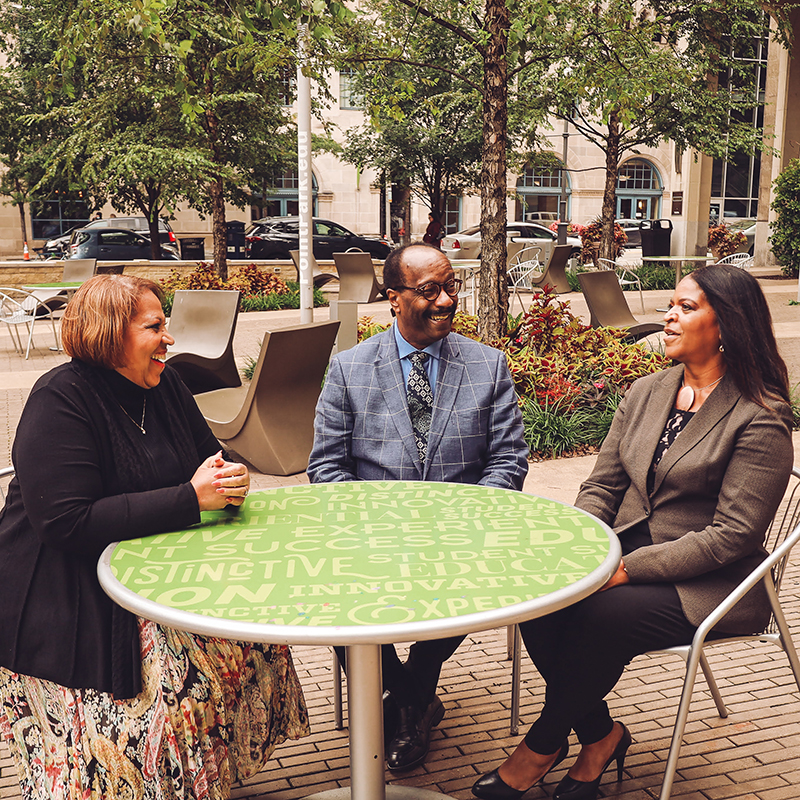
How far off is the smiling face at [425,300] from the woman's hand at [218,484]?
2.91 ft

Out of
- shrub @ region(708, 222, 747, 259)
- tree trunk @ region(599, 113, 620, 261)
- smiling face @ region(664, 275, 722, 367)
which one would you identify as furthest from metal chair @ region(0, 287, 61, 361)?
shrub @ region(708, 222, 747, 259)

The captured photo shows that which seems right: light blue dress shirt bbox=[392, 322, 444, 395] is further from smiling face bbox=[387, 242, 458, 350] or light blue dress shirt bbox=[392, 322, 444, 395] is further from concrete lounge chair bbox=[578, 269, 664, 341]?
concrete lounge chair bbox=[578, 269, 664, 341]

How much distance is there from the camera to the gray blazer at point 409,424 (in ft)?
9.68

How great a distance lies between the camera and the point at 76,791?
7.26ft

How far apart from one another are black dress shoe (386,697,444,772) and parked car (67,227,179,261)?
23.8 m

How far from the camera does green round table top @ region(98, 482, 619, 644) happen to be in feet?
5.77

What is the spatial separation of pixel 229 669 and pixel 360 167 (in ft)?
66.2

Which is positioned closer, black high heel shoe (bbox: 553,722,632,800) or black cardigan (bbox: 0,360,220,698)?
black cardigan (bbox: 0,360,220,698)

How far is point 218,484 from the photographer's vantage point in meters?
2.35

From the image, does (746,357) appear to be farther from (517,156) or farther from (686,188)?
(686,188)

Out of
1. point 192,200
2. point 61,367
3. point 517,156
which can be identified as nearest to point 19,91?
point 192,200

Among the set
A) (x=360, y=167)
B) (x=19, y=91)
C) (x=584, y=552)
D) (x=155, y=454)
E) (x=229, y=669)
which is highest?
(x=19, y=91)

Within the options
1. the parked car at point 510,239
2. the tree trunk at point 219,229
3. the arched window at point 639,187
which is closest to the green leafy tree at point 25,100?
the tree trunk at point 219,229

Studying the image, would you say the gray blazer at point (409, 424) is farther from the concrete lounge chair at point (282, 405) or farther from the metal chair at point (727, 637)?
the concrete lounge chair at point (282, 405)
